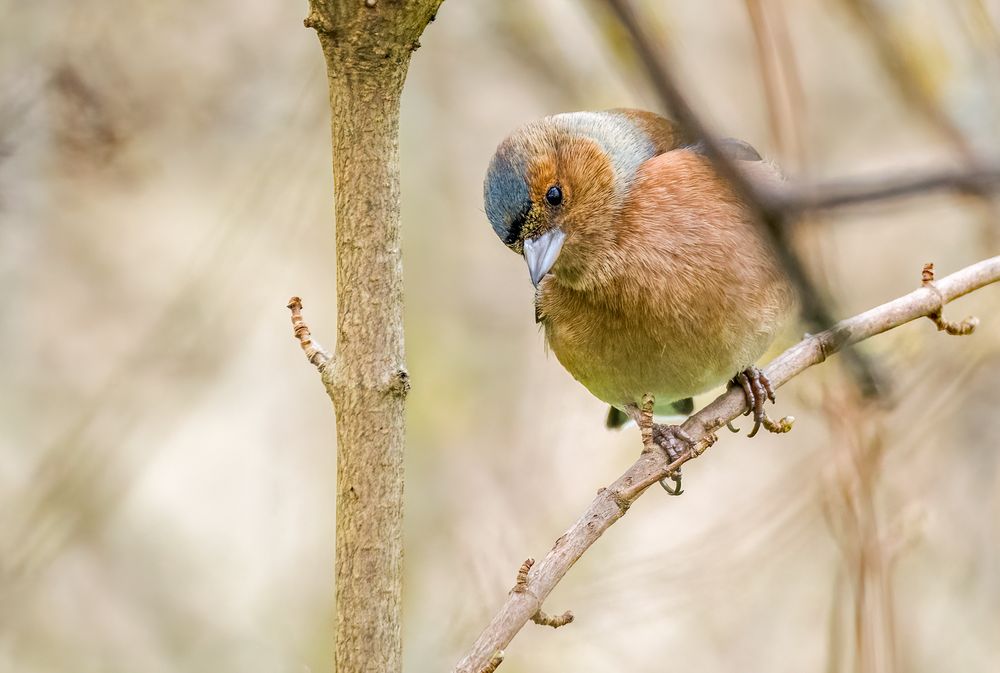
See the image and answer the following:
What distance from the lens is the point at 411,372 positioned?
21.6 feet

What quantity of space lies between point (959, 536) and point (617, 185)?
346 cm

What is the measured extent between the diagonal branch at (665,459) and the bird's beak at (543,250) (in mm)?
725

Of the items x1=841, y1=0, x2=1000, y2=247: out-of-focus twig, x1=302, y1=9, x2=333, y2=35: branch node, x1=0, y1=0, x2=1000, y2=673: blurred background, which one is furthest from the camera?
x1=0, y1=0, x2=1000, y2=673: blurred background

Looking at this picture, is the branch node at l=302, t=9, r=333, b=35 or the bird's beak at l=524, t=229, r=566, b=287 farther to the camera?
the bird's beak at l=524, t=229, r=566, b=287

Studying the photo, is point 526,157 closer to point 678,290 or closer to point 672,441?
point 678,290

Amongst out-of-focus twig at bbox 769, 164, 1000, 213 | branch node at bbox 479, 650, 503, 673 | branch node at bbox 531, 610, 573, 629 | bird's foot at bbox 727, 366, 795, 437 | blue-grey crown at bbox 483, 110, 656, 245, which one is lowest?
out-of-focus twig at bbox 769, 164, 1000, 213

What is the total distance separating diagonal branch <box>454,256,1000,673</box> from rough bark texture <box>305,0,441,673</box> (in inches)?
9.9

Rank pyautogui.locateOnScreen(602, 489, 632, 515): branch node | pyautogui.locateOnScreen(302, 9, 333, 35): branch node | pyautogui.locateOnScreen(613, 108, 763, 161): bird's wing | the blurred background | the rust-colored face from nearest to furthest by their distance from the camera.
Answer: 1. pyautogui.locateOnScreen(302, 9, 333, 35): branch node
2. pyautogui.locateOnScreen(602, 489, 632, 515): branch node
3. the rust-colored face
4. pyautogui.locateOnScreen(613, 108, 763, 161): bird's wing
5. the blurred background

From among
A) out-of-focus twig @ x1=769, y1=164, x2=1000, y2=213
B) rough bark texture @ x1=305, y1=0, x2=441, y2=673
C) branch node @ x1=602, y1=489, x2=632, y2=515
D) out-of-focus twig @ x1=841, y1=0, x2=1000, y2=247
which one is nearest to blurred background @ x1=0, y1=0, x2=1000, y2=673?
out-of-focus twig @ x1=841, y1=0, x2=1000, y2=247

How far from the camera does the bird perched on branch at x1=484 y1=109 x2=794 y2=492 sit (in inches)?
150

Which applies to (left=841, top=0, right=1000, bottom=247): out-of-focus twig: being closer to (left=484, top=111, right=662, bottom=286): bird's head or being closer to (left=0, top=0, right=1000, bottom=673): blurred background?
(left=0, top=0, right=1000, bottom=673): blurred background

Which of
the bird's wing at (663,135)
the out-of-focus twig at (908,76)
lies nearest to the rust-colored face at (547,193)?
the bird's wing at (663,135)

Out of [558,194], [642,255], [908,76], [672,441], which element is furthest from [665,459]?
[908,76]

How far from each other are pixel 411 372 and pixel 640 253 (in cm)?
298
